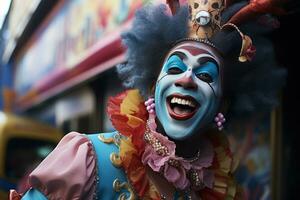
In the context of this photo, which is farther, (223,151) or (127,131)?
(223,151)

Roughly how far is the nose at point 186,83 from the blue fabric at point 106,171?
1.16 ft

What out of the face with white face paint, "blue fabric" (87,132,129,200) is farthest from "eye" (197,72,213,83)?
"blue fabric" (87,132,129,200)

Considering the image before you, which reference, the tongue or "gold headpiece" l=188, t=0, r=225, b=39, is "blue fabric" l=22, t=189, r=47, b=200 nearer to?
the tongue

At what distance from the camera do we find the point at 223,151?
2.50 meters

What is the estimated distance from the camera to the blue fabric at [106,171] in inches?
83.9

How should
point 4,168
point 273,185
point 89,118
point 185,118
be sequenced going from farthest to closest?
point 89,118
point 4,168
point 273,185
point 185,118

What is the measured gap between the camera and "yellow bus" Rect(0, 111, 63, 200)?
21.4 feet

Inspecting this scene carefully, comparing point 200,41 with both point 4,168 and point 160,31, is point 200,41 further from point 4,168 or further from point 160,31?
point 4,168

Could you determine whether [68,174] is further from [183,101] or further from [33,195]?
[183,101]

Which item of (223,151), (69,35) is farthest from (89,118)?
(223,151)

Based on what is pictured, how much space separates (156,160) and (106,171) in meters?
0.20

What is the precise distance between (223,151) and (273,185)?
1883mm

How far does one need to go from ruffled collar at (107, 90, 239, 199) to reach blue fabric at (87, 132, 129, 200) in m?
0.04

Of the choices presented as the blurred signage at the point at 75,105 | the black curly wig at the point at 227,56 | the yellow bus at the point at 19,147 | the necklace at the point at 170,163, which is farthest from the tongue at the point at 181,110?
the blurred signage at the point at 75,105
